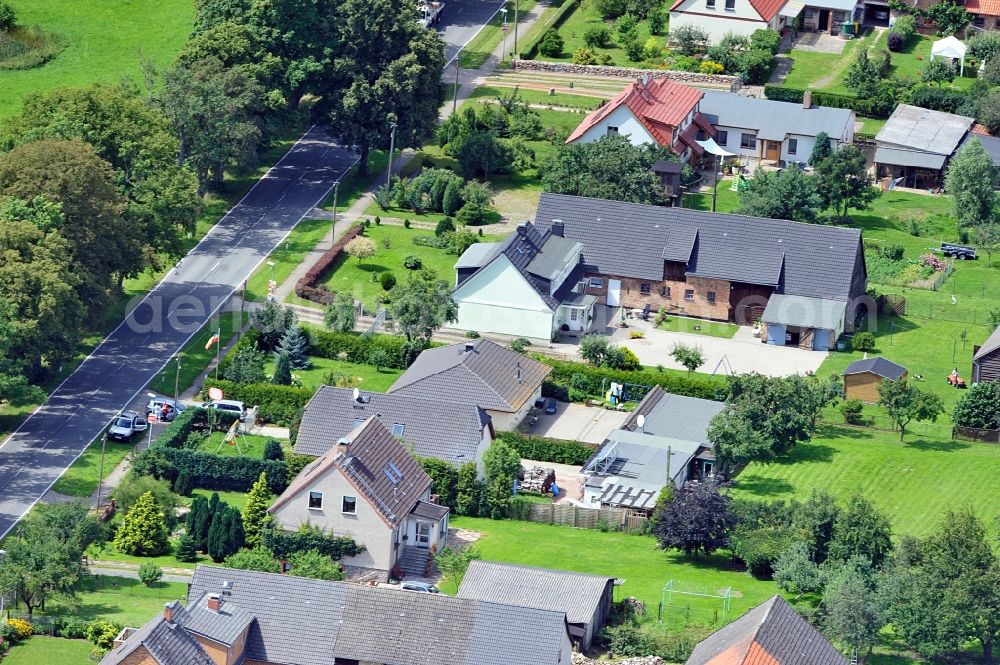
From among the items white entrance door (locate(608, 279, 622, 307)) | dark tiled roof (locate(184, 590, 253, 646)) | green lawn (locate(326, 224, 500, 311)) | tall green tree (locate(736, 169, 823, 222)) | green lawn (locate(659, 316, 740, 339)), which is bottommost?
dark tiled roof (locate(184, 590, 253, 646))

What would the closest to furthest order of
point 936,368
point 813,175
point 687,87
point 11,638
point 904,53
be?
point 11,638 → point 936,368 → point 813,175 → point 687,87 → point 904,53

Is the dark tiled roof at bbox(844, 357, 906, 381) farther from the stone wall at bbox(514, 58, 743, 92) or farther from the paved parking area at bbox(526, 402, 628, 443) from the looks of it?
the stone wall at bbox(514, 58, 743, 92)

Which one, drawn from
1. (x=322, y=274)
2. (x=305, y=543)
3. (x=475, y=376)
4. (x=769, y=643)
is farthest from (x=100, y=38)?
(x=769, y=643)

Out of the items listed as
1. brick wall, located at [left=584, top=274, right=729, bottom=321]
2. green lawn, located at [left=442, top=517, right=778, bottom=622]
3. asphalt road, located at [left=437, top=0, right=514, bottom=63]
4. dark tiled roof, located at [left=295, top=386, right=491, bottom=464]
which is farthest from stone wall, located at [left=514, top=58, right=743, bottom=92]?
green lawn, located at [left=442, top=517, right=778, bottom=622]

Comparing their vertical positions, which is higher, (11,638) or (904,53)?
(904,53)

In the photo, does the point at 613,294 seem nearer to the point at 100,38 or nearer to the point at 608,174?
the point at 608,174

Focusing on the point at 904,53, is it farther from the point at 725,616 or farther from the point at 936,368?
the point at 725,616

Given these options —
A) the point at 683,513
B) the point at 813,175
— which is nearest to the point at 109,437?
the point at 683,513
